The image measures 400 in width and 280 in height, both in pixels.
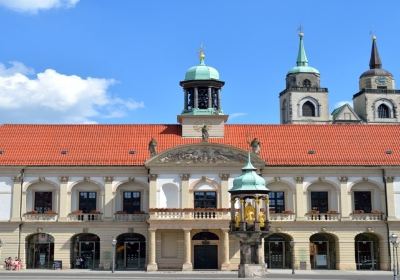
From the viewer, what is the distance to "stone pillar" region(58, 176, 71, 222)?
5631cm

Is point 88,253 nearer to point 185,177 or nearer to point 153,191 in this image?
point 153,191

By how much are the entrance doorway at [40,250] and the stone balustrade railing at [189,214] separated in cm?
927

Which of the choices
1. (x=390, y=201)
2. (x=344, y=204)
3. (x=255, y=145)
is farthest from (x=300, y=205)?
(x=390, y=201)

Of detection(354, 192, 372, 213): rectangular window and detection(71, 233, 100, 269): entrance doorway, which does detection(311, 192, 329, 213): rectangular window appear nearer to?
detection(354, 192, 372, 213): rectangular window

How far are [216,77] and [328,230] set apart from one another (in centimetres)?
1597

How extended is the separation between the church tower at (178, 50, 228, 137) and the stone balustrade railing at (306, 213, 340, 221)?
10.2 metres

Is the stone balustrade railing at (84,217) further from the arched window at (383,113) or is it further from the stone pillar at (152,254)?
the arched window at (383,113)

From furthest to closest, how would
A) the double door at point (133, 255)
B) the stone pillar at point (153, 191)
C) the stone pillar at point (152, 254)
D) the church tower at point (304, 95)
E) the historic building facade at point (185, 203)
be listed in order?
the church tower at point (304, 95) < the double door at point (133, 255) < the historic building facade at point (185, 203) < the stone pillar at point (153, 191) < the stone pillar at point (152, 254)

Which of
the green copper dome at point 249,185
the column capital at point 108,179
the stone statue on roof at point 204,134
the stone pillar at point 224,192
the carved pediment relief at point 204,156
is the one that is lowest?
the green copper dome at point 249,185

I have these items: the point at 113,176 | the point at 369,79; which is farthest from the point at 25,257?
the point at 369,79

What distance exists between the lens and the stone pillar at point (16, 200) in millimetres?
56188

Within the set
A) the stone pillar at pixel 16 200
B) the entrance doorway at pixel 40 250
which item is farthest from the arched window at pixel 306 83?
the stone pillar at pixel 16 200

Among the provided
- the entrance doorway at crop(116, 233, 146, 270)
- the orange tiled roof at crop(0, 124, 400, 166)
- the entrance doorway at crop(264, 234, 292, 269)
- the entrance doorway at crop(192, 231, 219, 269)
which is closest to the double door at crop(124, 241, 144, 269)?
the entrance doorway at crop(116, 233, 146, 270)

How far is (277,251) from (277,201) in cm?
397
